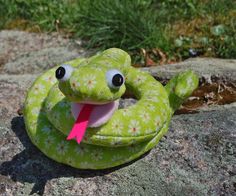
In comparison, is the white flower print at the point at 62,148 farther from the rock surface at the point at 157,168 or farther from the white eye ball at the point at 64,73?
the white eye ball at the point at 64,73

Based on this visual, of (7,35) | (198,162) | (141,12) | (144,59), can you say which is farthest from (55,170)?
(7,35)

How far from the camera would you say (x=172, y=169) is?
2.59m

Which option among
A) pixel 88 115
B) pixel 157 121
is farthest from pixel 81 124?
pixel 157 121

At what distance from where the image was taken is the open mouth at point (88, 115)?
2.21 m

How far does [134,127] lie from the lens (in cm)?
236

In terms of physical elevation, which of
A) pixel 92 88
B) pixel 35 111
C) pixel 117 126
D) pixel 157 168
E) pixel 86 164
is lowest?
pixel 157 168

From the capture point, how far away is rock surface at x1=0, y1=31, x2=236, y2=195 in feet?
8.21

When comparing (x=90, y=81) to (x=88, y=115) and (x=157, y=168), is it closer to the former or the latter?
(x=88, y=115)

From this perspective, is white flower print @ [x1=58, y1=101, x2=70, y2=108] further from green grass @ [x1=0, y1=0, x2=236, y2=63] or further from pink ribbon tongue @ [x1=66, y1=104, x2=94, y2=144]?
green grass @ [x1=0, y1=0, x2=236, y2=63]

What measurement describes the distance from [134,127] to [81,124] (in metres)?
0.28

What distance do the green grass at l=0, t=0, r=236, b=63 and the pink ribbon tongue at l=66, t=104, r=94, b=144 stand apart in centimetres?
213

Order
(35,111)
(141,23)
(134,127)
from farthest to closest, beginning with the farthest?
(141,23)
(35,111)
(134,127)

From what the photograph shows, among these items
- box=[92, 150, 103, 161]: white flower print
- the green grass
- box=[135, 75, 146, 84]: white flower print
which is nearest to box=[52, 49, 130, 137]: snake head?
box=[92, 150, 103, 161]: white flower print

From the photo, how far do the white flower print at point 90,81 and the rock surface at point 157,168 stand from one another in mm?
620
